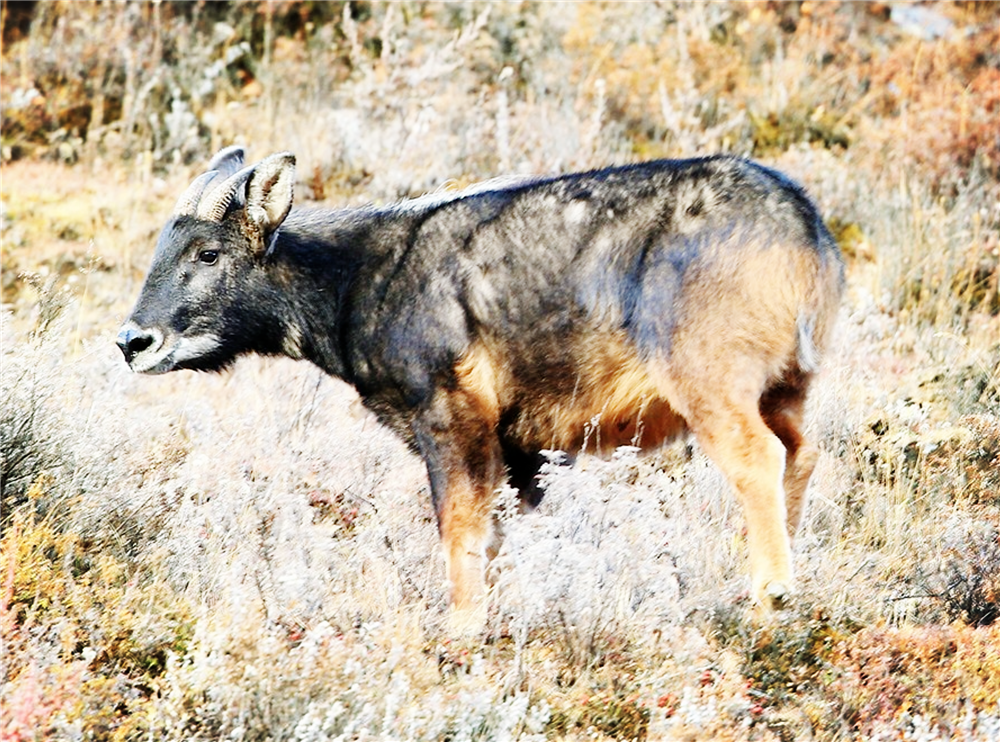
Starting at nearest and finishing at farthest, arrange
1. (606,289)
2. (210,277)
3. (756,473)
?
(756,473) → (606,289) → (210,277)

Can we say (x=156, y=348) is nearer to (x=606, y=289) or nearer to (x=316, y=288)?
(x=316, y=288)

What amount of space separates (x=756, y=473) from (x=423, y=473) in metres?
2.52

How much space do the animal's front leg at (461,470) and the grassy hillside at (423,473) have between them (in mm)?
263

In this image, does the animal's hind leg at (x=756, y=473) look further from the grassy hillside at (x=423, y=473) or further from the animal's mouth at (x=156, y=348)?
the animal's mouth at (x=156, y=348)

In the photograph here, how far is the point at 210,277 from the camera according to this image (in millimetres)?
6770

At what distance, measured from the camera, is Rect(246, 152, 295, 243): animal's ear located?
6555 millimetres

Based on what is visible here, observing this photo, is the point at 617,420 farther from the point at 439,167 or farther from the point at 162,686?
the point at 439,167

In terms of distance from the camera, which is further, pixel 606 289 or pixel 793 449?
pixel 793 449

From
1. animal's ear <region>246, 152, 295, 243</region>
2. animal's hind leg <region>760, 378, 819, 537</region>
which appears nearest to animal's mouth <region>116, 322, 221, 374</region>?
animal's ear <region>246, 152, 295, 243</region>

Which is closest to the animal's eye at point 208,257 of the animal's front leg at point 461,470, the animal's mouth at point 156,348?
the animal's mouth at point 156,348

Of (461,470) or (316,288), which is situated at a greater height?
(316,288)

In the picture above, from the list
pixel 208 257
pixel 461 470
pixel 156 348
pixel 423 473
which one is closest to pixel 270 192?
pixel 208 257

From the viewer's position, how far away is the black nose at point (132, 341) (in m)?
6.62

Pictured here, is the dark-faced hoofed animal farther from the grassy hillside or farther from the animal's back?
the grassy hillside
